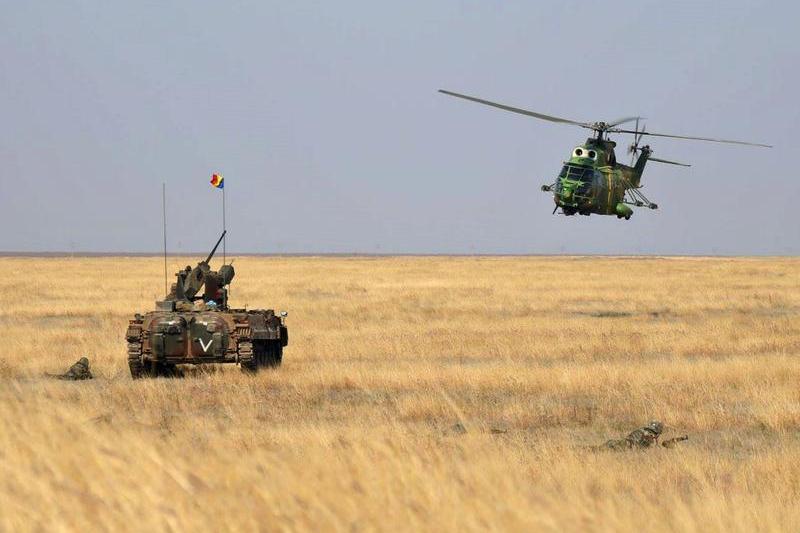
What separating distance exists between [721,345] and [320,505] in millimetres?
22592

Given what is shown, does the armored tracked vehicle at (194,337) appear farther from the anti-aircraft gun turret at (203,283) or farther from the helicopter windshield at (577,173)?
the helicopter windshield at (577,173)

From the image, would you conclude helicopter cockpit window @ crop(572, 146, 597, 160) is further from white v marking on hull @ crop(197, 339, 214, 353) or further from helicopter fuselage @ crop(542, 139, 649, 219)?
white v marking on hull @ crop(197, 339, 214, 353)

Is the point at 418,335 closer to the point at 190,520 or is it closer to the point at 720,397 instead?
the point at 720,397

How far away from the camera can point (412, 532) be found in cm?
507

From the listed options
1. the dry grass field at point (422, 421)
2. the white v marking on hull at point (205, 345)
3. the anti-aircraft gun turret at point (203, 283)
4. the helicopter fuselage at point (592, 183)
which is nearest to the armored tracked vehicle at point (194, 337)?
the white v marking on hull at point (205, 345)

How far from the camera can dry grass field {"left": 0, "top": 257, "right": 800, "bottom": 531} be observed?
17.4 ft

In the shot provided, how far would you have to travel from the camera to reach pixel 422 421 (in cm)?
1471

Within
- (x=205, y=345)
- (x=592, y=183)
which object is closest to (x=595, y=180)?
(x=592, y=183)

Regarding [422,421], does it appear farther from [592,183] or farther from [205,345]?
[592,183]

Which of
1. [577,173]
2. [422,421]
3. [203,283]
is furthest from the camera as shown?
[577,173]

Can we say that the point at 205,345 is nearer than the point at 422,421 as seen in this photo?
No

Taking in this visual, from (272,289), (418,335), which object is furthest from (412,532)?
(272,289)

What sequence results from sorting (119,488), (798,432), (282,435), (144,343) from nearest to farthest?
(119,488) < (282,435) < (798,432) < (144,343)

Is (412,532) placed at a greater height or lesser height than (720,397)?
greater
